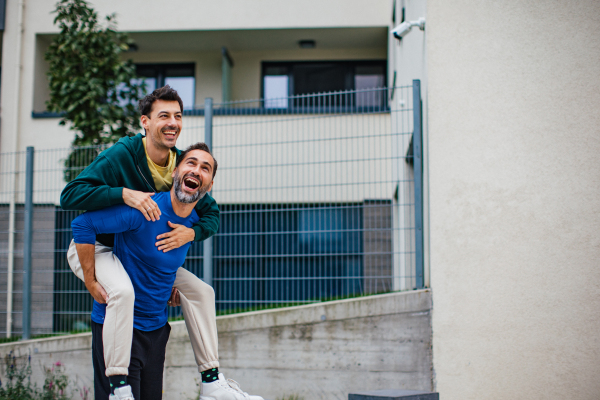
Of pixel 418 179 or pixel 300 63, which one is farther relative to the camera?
pixel 300 63

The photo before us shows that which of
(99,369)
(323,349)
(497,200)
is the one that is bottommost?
(323,349)

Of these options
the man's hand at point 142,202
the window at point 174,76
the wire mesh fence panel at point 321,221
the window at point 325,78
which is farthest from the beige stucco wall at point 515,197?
the window at point 174,76

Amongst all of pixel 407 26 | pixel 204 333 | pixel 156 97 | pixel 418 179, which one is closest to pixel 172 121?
pixel 156 97

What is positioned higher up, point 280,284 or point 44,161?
point 44,161

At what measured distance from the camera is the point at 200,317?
3.16 meters

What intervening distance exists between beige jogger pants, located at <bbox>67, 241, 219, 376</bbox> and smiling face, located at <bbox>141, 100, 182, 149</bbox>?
65 cm

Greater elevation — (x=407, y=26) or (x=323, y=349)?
(x=407, y=26)

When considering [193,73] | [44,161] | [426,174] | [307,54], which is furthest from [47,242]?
[307,54]

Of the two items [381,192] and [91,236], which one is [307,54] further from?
[91,236]

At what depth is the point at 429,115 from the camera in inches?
190

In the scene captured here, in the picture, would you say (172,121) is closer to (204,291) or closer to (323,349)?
(204,291)

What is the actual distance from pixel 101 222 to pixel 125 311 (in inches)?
18.2

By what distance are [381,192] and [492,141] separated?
3.49 ft

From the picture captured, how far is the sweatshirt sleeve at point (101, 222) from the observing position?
2.88 meters
